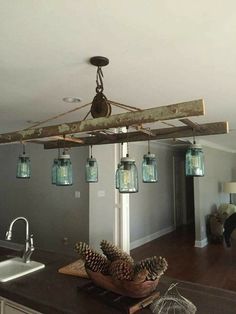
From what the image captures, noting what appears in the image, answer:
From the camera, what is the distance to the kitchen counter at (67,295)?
1320 millimetres

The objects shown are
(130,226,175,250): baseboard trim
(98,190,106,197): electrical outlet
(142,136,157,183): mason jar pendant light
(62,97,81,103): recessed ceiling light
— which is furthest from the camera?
(130,226,175,250): baseboard trim

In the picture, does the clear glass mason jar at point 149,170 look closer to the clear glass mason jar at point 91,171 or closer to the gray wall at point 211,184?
the clear glass mason jar at point 91,171

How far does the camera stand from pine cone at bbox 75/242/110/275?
1500mm

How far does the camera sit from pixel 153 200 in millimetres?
6230

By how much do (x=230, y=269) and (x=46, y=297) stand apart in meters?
3.74

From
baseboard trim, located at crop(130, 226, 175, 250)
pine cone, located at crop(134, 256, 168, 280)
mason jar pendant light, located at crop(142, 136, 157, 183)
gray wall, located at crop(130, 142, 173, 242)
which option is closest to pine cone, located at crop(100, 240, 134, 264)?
pine cone, located at crop(134, 256, 168, 280)

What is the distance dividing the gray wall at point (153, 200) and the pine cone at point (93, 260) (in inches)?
150

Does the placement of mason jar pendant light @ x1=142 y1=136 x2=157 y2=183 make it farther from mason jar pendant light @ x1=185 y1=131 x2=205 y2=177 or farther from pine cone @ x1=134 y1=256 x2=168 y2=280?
pine cone @ x1=134 y1=256 x2=168 y2=280

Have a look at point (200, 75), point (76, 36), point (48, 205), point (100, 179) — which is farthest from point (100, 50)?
point (48, 205)

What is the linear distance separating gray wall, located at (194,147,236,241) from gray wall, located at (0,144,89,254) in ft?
8.10

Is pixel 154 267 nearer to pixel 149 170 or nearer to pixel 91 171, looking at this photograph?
pixel 149 170

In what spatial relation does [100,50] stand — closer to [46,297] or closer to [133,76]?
[133,76]

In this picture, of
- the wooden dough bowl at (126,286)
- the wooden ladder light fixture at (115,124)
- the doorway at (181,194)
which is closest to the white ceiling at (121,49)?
the wooden ladder light fixture at (115,124)

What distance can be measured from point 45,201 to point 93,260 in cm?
373
